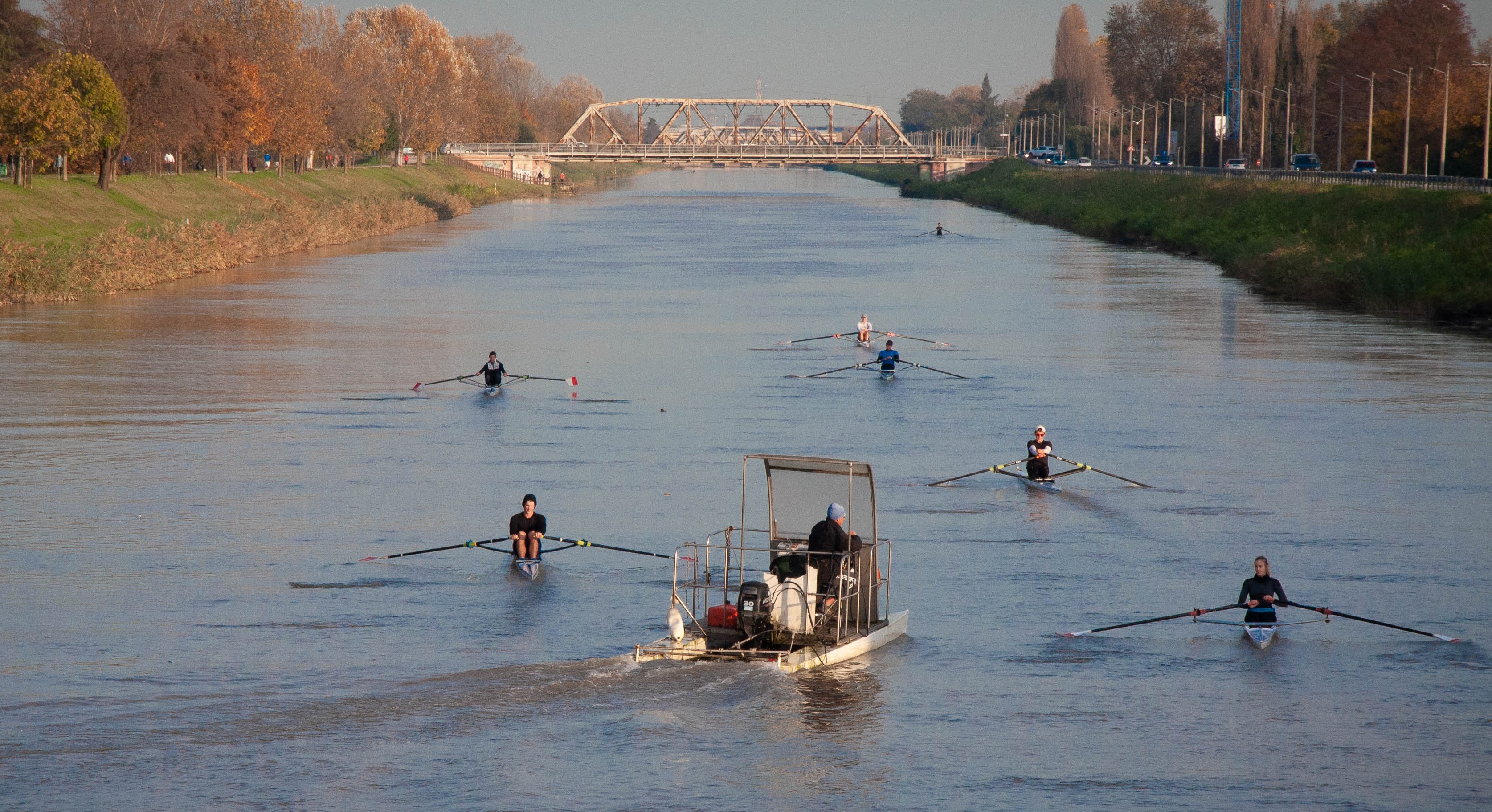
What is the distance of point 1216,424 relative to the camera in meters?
35.4

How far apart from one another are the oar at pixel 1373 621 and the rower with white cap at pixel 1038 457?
853 cm

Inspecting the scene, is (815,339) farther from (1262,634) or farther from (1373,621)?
(1373,621)

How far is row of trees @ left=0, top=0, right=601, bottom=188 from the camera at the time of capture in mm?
74125

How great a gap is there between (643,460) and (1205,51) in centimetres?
15119

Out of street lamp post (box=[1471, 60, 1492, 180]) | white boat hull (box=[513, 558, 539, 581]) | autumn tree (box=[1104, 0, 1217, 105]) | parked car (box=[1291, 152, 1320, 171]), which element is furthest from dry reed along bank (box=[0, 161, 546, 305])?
autumn tree (box=[1104, 0, 1217, 105])

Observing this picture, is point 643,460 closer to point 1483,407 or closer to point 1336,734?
point 1336,734

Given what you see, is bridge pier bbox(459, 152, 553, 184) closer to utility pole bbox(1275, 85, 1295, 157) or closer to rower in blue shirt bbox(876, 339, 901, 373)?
utility pole bbox(1275, 85, 1295, 157)

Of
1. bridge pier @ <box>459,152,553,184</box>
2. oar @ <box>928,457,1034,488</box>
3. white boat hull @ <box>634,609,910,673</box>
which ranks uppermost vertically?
bridge pier @ <box>459,152,553,184</box>

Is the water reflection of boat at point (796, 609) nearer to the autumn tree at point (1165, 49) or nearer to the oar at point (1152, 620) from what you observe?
the oar at point (1152, 620)

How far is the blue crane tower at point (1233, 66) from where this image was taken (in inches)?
5556

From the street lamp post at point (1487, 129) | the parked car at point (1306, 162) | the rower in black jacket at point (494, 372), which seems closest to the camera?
the rower in black jacket at point (494, 372)

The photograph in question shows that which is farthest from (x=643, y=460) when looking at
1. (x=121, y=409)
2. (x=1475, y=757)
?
(x=1475, y=757)

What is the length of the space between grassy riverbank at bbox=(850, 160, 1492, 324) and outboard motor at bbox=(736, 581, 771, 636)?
1731 inches

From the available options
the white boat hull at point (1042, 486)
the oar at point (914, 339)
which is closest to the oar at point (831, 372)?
the oar at point (914, 339)
